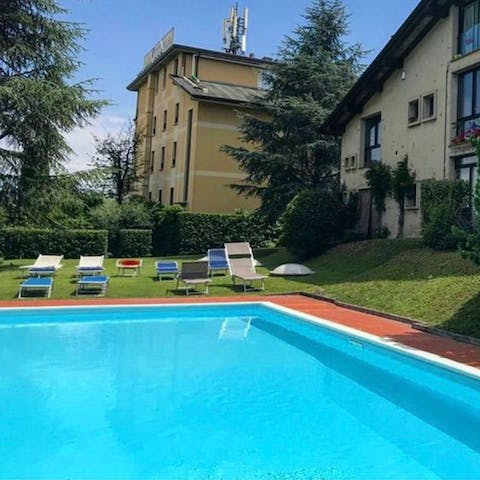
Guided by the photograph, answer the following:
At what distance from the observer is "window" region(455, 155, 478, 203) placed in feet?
61.7

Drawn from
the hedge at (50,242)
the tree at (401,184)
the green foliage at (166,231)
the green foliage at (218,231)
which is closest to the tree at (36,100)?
the hedge at (50,242)

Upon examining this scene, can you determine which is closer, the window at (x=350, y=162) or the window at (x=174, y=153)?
the window at (x=350, y=162)

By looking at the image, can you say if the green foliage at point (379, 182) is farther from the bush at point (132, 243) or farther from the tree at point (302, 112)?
the bush at point (132, 243)

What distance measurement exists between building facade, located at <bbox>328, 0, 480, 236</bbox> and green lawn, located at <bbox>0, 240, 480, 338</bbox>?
306 cm

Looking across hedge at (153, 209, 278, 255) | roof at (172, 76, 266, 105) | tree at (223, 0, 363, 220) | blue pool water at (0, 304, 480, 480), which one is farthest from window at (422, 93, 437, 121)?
blue pool water at (0, 304, 480, 480)

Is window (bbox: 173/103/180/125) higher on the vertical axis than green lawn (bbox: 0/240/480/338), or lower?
higher

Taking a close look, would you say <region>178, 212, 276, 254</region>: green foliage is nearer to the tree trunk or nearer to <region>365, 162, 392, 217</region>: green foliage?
<region>365, 162, 392, 217</region>: green foliage

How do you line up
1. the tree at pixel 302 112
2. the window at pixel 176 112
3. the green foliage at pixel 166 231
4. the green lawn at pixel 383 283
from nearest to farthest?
the green lawn at pixel 383 283 < the tree at pixel 302 112 < the green foliage at pixel 166 231 < the window at pixel 176 112

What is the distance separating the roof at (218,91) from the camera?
33969mm

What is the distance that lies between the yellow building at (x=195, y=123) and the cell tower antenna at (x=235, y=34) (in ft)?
21.7

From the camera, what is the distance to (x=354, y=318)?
13086mm

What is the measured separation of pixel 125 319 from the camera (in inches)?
547

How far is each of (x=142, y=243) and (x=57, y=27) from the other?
11.5 metres

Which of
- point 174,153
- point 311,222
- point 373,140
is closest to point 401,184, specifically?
point 311,222
